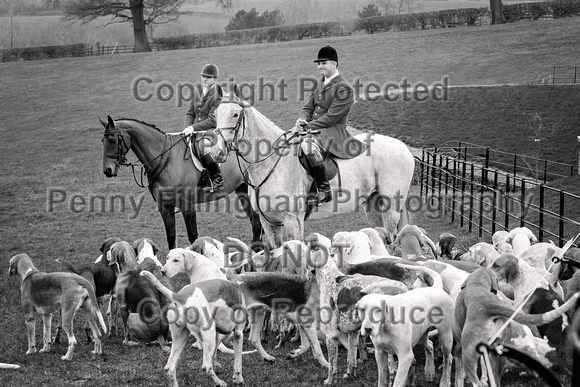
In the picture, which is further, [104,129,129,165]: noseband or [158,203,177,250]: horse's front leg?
[104,129,129,165]: noseband

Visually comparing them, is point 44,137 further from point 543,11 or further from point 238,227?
point 543,11

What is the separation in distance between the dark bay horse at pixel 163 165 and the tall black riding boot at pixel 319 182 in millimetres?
2541

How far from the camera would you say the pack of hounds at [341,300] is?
5.54m

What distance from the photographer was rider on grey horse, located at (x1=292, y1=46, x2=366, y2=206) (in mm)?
8789

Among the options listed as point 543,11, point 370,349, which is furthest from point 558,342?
point 543,11

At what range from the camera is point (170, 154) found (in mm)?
10891

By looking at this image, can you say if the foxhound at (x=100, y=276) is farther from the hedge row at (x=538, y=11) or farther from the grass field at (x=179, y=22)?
the grass field at (x=179, y=22)

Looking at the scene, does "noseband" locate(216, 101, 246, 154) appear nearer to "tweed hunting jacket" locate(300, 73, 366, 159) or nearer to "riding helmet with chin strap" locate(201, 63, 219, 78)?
"tweed hunting jacket" locate(300, 73, 366, 159)

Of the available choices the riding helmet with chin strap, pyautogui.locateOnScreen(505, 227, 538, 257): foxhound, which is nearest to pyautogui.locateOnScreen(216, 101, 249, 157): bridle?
the riding helmet with chin strap

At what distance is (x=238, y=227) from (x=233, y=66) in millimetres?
28511

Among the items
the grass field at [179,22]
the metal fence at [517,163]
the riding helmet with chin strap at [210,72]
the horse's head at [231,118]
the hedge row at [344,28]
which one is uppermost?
the grass field at [179,22]

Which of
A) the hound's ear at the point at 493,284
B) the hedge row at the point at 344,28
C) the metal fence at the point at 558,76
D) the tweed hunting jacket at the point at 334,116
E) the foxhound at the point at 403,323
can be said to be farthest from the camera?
the hedge row at the point at 344,28

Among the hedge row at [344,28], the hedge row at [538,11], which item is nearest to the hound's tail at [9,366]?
the hedge row at [344,28]

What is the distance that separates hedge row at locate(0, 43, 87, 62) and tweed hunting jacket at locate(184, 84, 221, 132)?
46232mm
